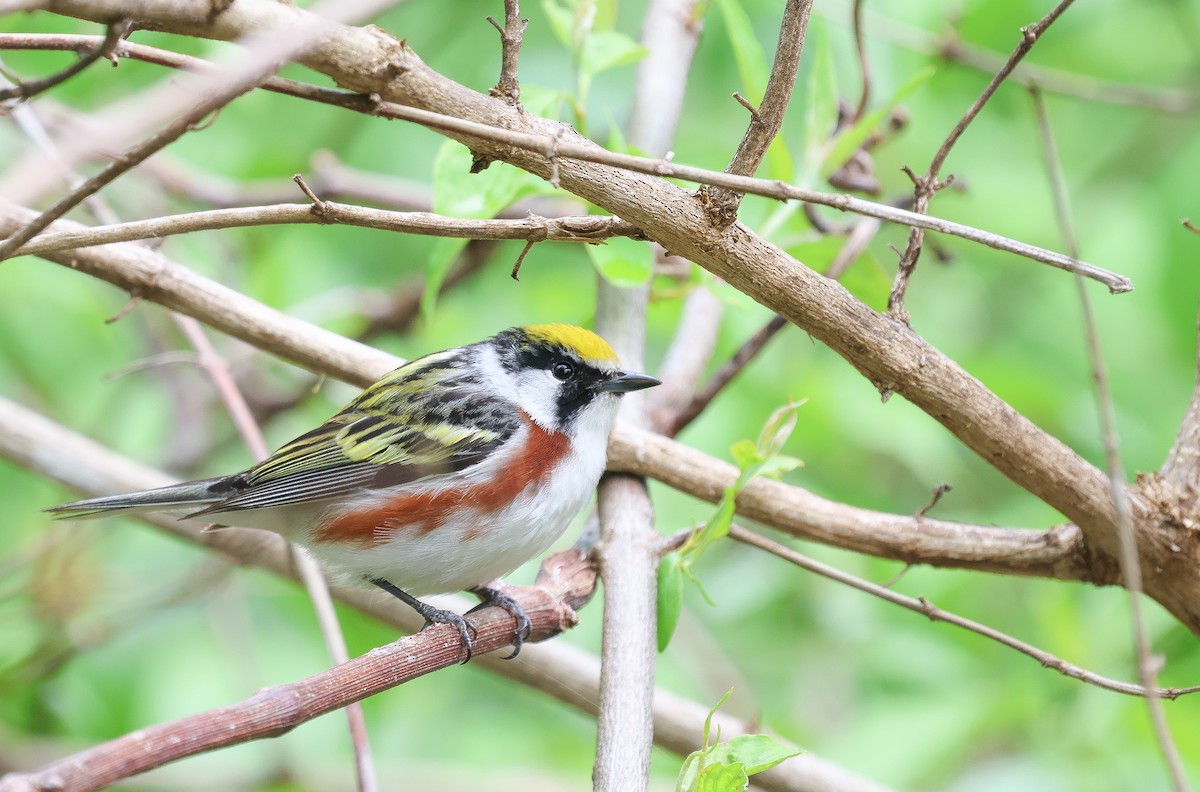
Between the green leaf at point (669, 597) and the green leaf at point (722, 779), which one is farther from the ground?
the green leaf at point (669, 597)

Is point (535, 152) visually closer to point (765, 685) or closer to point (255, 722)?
point (255, 722)

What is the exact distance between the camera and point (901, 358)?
7.82 feet

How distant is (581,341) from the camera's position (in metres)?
3.51

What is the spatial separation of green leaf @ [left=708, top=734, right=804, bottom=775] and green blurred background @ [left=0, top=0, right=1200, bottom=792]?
116 centimetres

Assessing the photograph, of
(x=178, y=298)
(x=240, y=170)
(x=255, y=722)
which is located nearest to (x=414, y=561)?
(x=178, y=298)

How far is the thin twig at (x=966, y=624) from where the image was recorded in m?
2.46

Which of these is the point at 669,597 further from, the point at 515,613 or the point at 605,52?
the point at 605,52

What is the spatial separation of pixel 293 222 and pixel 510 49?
52cm

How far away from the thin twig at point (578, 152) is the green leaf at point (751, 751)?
0.98 meters

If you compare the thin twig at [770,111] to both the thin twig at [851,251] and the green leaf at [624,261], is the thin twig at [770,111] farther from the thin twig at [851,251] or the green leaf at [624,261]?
the thin twig at [851,251]

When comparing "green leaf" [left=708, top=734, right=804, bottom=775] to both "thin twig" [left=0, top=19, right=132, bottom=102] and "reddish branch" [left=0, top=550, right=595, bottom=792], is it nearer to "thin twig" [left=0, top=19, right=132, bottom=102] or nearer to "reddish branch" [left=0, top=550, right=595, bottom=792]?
"reddish branch" [left=0, top=550, right=595, bottom=792]

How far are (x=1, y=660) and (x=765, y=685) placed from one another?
10.8 ft

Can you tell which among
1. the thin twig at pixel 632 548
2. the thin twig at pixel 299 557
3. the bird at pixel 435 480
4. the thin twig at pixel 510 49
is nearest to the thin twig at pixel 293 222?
the thin twig at pixel 632 548

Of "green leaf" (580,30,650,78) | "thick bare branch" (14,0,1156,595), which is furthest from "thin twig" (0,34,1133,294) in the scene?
"green leaf" (580,30,650,78)
